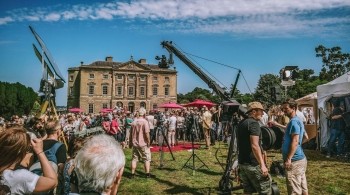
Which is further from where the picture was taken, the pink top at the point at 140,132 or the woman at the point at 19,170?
the pink top at the point at 140,132

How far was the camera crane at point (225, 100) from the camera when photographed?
5.51m

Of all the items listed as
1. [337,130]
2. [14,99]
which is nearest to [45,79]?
[337,130]

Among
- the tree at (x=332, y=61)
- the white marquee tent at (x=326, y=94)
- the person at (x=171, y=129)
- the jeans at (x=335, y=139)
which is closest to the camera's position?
the jeans at (x=335, y=139)

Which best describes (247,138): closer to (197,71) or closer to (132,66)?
(197,71)

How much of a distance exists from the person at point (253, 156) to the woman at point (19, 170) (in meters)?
2.89

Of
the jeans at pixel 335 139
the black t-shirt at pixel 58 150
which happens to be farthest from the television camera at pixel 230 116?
the jeans at pixel 335 139

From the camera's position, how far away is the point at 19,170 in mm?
2375

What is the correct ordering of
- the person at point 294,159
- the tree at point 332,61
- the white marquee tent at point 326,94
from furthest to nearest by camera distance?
the tree at point 332,61
the white marquee tent at point 326,94
the person at point 294,159

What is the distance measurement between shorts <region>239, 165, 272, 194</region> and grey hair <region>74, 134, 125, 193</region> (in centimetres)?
300

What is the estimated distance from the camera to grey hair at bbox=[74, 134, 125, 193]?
6.05 ft

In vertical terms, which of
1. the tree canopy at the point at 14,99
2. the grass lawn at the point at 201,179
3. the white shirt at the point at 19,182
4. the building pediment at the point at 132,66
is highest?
the building pediment at the point at 132,66

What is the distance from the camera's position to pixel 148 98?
77.8 metres

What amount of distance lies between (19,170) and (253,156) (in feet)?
10.7

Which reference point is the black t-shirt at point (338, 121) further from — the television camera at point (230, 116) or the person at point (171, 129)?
the person at point (171, 129)
